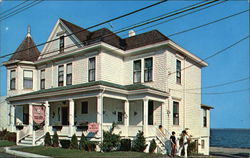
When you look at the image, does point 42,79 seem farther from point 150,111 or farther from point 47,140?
point 150,111

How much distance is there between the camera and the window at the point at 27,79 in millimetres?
28438

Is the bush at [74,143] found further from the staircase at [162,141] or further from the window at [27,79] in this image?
the window at [27,79]

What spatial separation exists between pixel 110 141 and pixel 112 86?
12.7 ft

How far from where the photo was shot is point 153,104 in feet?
71.8

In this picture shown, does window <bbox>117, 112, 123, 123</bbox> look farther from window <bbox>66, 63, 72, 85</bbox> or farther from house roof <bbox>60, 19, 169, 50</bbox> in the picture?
house roof <bbox>60, 19, 169, 50</bbox>

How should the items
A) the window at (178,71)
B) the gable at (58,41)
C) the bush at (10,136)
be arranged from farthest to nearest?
the gable at (58,41)
the bush at (10,136)
the window at (178,71)

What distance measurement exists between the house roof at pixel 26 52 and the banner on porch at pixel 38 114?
8.39m

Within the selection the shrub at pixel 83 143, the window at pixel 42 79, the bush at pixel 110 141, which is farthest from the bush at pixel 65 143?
the window at pixel 42 79

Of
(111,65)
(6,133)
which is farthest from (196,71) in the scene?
(6,133)

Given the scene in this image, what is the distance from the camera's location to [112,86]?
19766mm

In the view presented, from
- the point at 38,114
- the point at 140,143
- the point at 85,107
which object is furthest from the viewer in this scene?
the point at 85,107

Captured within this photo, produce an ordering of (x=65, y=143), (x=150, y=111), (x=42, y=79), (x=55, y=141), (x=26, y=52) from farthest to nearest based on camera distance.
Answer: (x=26, y=52) → (x=42, y=79) → (x=150, y=111) → (x=55, y=141) → (x=65, y=143)

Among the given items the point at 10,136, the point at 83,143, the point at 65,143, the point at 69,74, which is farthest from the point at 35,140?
the point at 69,74

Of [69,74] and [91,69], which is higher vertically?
[91,69]
